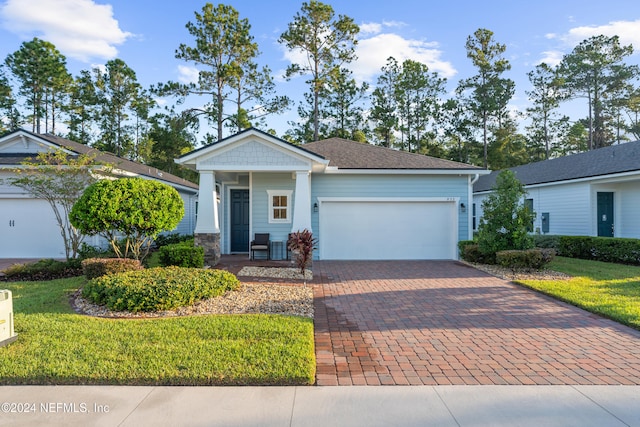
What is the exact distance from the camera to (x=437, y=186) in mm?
13055

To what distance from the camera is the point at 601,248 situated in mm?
12414

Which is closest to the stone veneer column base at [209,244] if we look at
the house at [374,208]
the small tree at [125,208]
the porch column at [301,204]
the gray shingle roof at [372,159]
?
the house at [374,208]

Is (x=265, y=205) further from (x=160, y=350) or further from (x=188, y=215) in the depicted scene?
(x=188, y=215)

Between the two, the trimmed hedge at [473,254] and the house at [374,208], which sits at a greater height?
the house at [374,208]

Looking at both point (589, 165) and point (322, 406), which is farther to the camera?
point (589, 165)

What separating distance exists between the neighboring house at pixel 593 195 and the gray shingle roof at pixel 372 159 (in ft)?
13.8

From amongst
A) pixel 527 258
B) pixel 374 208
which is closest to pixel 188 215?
pixel 374 208

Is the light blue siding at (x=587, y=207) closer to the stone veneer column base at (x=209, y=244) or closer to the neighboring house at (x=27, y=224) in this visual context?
the stone veneer column base at (x=209, y=244)

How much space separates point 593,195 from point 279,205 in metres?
11.7

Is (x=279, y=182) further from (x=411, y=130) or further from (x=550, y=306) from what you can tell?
(x=411, y=130)

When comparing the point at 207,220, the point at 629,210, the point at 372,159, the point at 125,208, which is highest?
the point at 372,159

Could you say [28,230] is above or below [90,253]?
above

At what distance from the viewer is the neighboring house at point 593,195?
43.8ft

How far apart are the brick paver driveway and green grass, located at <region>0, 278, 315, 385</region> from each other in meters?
0.47
